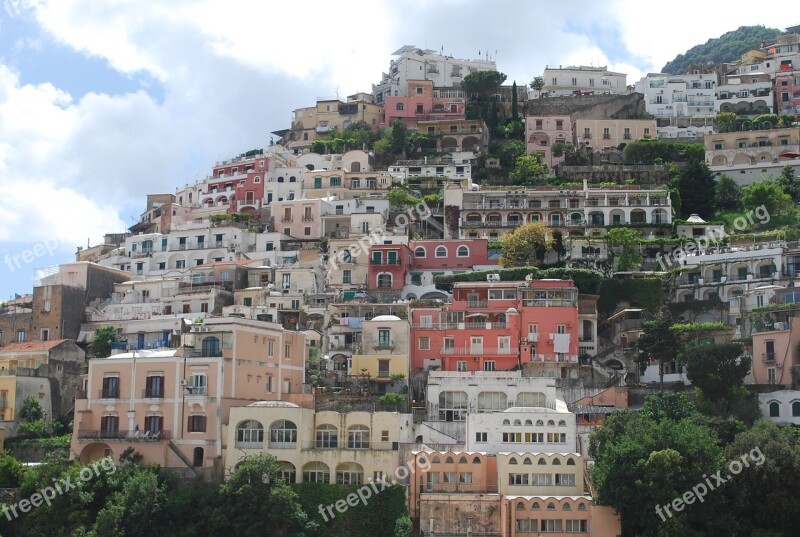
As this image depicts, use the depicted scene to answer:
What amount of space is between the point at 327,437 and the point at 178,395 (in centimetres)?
718

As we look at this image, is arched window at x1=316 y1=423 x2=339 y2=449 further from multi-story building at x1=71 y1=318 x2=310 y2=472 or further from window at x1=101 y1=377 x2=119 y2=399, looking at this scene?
window at x1=101 y1=377 x2=119 y2=399

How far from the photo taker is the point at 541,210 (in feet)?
273

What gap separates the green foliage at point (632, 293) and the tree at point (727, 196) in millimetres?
18105

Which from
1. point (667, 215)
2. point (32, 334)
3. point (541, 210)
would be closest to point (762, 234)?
point (667, 215)

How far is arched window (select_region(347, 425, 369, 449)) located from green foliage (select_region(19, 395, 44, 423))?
58.1 feet

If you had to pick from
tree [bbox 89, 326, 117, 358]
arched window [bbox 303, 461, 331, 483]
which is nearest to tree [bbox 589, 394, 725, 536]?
arched window [bbox 303, 461, 331, 483]

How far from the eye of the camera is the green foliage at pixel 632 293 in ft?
232

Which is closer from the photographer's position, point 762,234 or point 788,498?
point 788,498

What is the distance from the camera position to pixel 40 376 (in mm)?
63969

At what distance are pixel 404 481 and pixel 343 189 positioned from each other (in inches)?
1612

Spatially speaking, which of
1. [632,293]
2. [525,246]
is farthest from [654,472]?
[525,246]

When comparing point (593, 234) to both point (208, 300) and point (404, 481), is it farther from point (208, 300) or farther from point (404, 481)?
point (404, 481)

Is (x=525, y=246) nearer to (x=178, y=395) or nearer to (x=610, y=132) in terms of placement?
(x=178, y=395)

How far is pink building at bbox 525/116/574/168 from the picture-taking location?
10062cm
